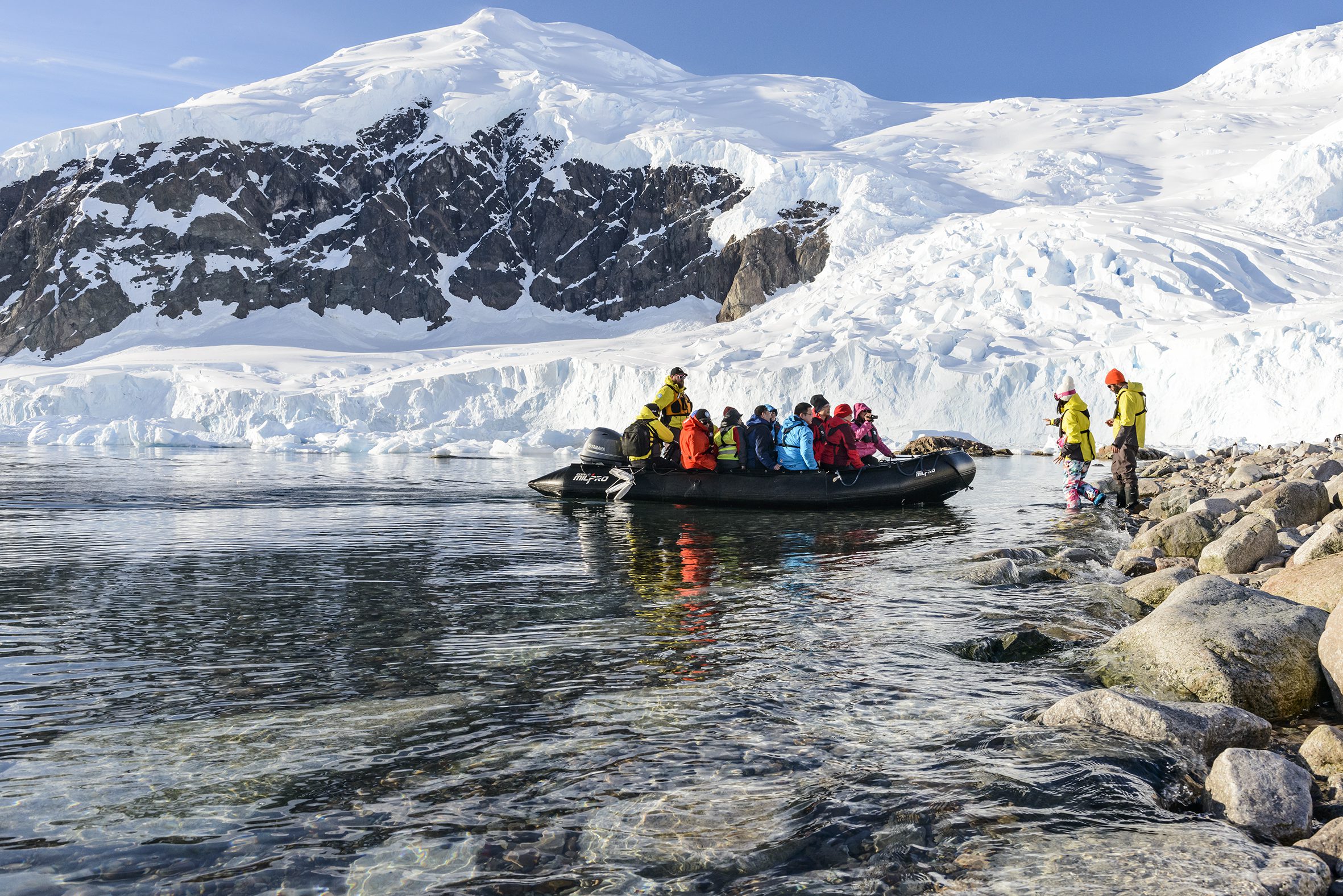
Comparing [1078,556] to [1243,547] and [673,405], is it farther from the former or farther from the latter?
[673,405]

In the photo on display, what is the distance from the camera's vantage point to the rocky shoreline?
2879 millimetres

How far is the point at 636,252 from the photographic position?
72.1 meters

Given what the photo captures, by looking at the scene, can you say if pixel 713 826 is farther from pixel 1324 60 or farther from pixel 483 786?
pixel 1324 60

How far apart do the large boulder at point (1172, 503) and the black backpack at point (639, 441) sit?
21.6 feet

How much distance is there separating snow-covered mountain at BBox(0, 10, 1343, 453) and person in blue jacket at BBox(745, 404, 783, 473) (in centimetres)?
1708

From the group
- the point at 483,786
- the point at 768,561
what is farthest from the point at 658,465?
the point at 483,786

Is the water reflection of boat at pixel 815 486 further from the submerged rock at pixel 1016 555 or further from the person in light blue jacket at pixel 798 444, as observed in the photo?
the submerged rock at pixel 1016 555

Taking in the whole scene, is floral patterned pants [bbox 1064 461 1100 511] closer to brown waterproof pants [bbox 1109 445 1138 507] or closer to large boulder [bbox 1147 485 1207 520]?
brown waterproof pants [bbox 1109 445 1138 507]

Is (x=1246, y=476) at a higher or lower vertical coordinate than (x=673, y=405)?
lower

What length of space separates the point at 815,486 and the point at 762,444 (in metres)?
0.96

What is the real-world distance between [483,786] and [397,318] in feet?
238

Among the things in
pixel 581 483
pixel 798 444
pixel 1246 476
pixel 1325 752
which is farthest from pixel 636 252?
pixel 1325 752

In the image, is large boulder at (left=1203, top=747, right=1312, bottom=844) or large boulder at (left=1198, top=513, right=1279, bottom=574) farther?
large boulder at (left=1198, top=513, right=1279, bottom=574)

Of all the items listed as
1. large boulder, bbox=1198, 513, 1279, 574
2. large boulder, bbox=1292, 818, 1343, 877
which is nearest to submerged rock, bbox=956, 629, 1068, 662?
large boulder, bbox=1292, 818, 1343, 877
